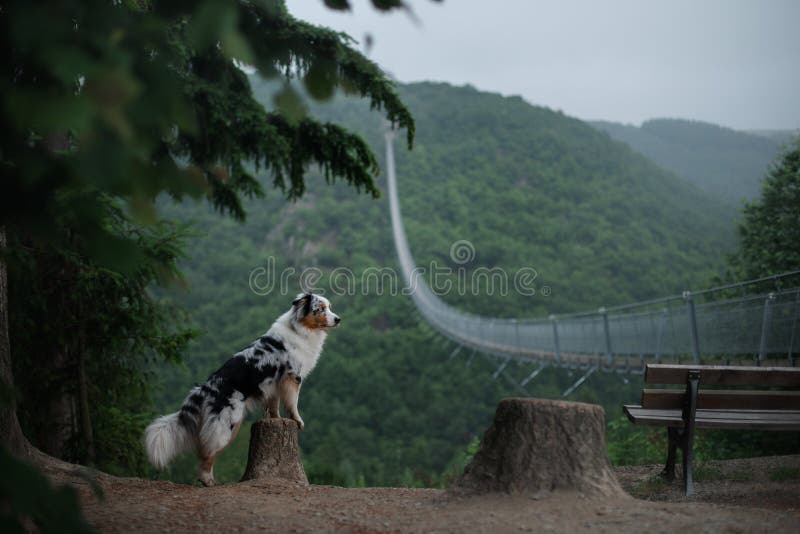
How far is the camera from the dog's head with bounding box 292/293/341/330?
371 cm

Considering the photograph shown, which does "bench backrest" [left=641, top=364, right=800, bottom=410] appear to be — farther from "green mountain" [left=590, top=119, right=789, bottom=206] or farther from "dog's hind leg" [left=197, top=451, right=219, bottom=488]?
"green mountain" [left=590, top=119, right=789, bottom=206]

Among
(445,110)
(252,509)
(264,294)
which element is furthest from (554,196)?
(252,509)

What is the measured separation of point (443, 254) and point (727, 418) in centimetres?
3017

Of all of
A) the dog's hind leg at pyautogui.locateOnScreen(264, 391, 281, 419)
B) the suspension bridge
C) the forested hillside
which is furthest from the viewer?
the forested hillside

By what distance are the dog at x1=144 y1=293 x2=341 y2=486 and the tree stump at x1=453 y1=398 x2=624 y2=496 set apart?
4.29 feet

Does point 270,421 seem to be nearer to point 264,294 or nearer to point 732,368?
point 732,368

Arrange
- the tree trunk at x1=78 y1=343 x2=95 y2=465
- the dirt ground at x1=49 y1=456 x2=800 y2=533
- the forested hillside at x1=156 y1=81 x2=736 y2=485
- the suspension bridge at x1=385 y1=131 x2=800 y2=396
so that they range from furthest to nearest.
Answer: the forested hillside at x1=156 y1=81 x2=736 y2=485 < the suspension bridge at x1=385 y1=131 x2=800 y2=396 < the tree trunk at x1=78 y1=343 x2=95 y2=465 < the dirt ground at x1=49 y1=456 x2=800 y2=533

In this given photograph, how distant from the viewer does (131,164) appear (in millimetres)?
960

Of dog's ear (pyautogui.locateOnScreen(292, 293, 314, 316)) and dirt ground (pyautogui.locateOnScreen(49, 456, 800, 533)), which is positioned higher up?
dog's ear (pyautogui.locateOnScreen(292, 293, 314, 316))

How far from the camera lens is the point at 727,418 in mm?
3330

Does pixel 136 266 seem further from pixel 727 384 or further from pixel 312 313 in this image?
pixel 727 384

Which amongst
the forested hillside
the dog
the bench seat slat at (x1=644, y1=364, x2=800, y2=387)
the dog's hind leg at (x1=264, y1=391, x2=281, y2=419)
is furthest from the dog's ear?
the forested hillside

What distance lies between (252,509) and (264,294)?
25221mm

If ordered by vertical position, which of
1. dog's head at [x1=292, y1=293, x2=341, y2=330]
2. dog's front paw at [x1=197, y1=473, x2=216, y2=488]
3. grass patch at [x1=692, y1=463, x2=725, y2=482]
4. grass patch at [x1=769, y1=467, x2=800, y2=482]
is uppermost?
dog's head at [x1=292, y1=293, x2=341, y2=330]
